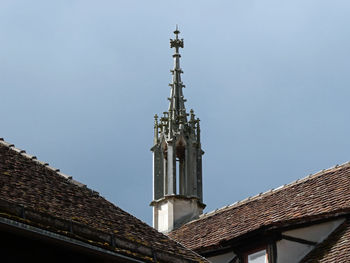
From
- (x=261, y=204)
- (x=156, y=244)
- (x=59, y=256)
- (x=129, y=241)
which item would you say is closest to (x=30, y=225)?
(x=59, y=256)

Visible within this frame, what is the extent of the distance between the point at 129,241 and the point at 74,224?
949mm

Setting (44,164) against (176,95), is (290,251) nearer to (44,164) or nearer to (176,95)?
(44,164)

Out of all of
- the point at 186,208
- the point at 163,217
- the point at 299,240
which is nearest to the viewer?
the point at 299,240

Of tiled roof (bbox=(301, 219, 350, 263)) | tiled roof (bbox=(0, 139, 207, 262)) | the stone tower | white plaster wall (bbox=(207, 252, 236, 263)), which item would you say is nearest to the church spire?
the stone tower

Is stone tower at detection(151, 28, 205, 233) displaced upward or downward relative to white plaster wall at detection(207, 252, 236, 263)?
upward

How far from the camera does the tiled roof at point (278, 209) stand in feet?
61.1

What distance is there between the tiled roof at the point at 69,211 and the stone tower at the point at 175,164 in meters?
15.2

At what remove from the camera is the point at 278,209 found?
20.3 metres

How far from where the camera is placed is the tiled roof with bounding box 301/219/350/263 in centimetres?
1661

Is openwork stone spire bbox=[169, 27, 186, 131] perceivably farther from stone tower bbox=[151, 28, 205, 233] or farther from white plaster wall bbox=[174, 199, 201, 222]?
white plaster wall bbox=[174, 199, 201, 222]

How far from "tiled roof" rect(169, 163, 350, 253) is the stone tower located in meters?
5.40

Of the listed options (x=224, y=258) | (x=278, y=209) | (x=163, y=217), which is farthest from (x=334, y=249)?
(x=163, y=217)

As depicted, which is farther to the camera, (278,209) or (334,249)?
(278,209)

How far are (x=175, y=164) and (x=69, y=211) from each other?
1861 centimetres
